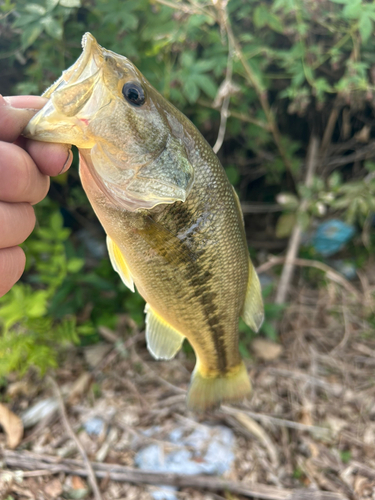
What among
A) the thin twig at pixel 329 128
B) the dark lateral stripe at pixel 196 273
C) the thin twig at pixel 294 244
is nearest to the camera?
the dark lateral stripe at pixel 196 273

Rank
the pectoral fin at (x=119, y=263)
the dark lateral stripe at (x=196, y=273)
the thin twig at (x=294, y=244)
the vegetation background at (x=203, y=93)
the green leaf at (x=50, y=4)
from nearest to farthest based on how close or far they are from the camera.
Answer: the dark lateral stripe at (x=196, y=273)
the pectoral fin at (x=119, y=263)
the green leaf at (x=50, y=4)
the vegetation background at (x=203, y=93)
the thin twig at (x=294, y=244)

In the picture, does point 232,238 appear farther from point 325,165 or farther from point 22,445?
point 325,165

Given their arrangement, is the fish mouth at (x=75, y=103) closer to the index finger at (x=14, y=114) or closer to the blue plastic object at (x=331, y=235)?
the index finger at (x=14, y=114)

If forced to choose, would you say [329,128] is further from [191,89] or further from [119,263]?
[119,263]

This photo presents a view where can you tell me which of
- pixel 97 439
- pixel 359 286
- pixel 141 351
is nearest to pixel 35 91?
pixel 141 351

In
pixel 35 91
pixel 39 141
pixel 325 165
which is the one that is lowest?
pixel 325 165

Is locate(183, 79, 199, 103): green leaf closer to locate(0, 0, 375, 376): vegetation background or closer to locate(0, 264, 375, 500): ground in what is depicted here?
locate(0, 0, 375, 376): vegetation background

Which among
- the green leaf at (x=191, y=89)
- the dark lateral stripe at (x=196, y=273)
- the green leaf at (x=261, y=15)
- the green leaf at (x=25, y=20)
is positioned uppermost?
the green leaf at (x=25, y=20)

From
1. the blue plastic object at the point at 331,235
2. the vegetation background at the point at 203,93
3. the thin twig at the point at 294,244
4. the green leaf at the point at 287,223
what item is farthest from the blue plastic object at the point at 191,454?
the blue plastic object at the point at 331,235
